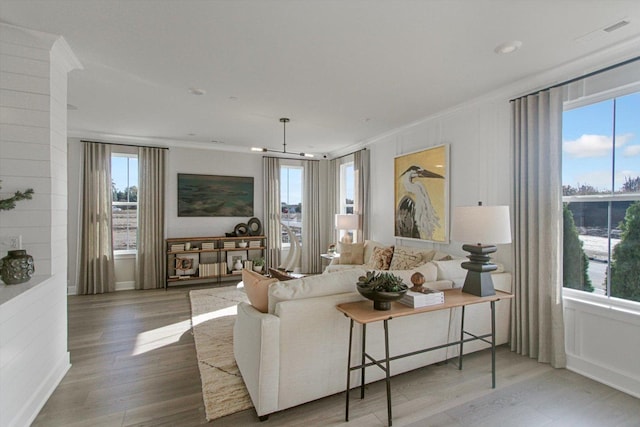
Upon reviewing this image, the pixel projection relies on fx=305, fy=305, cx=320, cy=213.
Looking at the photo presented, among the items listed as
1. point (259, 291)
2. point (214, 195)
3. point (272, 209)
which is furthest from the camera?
point (272, 209)

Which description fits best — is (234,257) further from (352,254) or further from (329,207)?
(352,254)

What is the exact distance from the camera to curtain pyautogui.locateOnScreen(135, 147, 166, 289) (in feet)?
18.2

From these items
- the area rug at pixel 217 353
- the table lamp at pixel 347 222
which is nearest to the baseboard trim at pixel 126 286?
the area rug at pixel 217 353

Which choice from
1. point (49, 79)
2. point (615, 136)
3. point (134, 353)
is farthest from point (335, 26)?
point (134, 353)

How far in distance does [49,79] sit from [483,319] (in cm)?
433

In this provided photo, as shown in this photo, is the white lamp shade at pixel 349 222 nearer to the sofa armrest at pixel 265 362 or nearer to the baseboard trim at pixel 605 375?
the baseboard trim at pixel 605 375

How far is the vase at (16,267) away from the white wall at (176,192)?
11.8 feet

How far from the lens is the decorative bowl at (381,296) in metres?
2.05

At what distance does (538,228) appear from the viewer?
2908 mm

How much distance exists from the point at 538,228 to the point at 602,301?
0.77 m

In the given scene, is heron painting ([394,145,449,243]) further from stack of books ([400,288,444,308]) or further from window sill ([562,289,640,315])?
stack of books ([400,288,444,308])

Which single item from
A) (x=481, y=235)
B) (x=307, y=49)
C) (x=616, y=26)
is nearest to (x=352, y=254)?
(x=481, y=235)

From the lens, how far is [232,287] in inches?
222

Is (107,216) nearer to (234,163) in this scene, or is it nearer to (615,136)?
(234,163)
